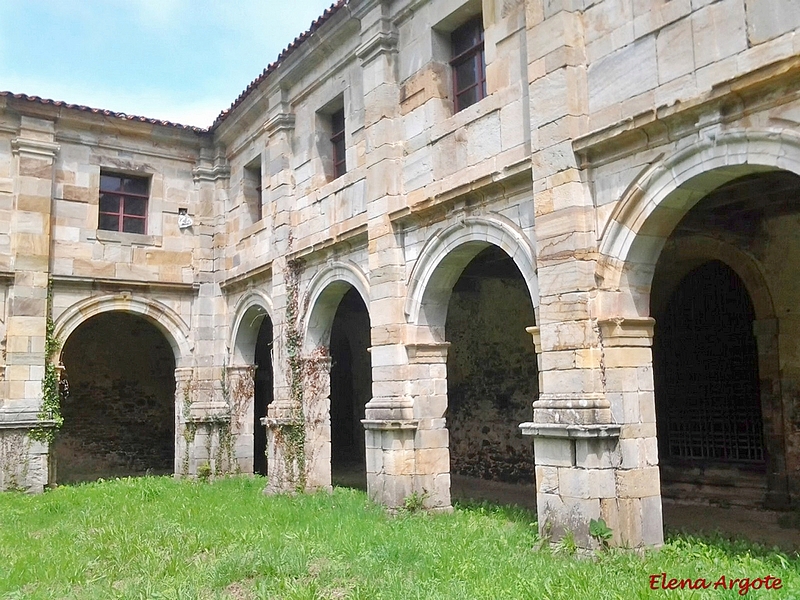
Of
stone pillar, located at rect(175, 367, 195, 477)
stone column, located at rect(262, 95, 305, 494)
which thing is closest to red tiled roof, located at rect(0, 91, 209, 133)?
stone column, located at rect(262, 95, 305, 494)

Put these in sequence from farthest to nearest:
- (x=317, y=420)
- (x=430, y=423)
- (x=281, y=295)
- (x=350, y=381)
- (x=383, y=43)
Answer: (x=350, y=381) < (x=281, y=295) < (x=317, y=420) < (x=383, y=43) < (x=430, y=423)

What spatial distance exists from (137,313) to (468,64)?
7.69 m

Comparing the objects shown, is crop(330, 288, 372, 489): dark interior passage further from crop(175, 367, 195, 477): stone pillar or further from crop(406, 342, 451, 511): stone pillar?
crop(406, 342, 451, 511): stone pillar

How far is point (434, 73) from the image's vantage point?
868cm

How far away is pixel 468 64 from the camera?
8641 mm

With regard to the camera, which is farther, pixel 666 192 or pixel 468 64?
pixel 468 64

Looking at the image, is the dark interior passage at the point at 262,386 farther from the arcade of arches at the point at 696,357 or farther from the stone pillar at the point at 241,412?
the stone pillar at the point at 241,412

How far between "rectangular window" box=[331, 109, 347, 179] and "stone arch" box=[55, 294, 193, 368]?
177 inches

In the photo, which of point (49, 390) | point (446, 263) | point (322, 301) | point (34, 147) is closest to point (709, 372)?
point (446, 263)

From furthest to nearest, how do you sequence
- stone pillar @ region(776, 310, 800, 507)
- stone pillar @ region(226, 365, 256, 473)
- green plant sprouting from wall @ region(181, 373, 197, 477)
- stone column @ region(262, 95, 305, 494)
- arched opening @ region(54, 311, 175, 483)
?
arched opening @ region(54, 311, 175, 483) < green plant sprouting from wall @ region(181, 373, 197, 477) < stone pillar @ region(226, 365, 256, 473) < stone column @ region(262, 95, 305, 494) < stone pillar @ region(776, 310, 800, 507)

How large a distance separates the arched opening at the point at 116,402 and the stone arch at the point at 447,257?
8144 millimetres

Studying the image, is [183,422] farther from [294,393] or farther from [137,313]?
[294,393]

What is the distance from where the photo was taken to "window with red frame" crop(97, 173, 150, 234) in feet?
43.4

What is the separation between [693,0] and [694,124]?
37.7 inches
